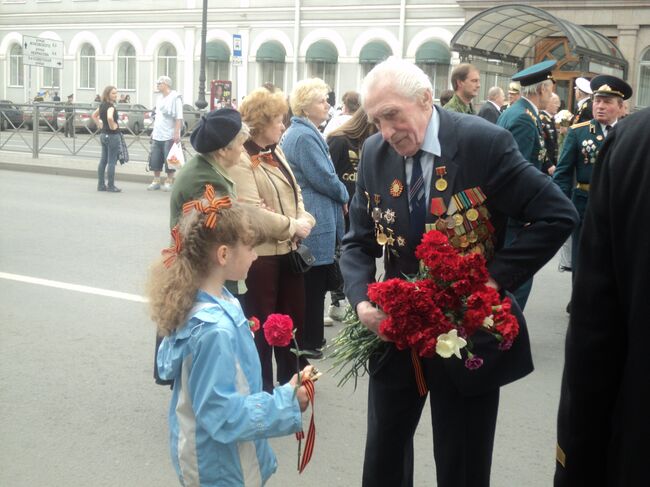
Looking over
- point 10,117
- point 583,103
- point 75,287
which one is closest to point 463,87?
point 583,103

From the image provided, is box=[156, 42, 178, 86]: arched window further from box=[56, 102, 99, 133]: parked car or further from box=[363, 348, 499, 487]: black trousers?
box=[363, 348, 499, 487]: black trousers

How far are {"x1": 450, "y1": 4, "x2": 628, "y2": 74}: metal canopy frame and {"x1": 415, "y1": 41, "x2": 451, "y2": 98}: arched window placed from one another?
10.8 metres

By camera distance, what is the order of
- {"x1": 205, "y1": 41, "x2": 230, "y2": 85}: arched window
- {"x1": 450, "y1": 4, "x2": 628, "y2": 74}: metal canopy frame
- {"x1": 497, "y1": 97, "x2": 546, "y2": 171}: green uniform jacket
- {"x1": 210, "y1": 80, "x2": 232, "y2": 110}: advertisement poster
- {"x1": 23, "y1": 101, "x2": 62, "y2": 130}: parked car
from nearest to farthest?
{"x1": 497, "y1": 97, "x2": 546, "y2": 171}: green uniform jacket
{"x1": 23, "y1": 101, "x2": 62, "y2": 130}: parked car
{"x1": 450, "y1": 4, "x2": 628, "y2": 74}: metal canopy frame
{"x1": 210, "y1": 80, "x2": 232, "y2": 110}: advertisement poster
{"x1": 205, "y1": 41, "x2": 230, "y2": 85}: arched window

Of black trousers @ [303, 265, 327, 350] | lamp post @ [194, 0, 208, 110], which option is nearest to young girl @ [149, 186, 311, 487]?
black trousers @ [303, 265, 327, 350]

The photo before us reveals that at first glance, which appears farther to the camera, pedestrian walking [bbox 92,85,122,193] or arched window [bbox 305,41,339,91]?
arched window [bbox 305,41,339,91]

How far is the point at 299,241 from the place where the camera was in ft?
18.5

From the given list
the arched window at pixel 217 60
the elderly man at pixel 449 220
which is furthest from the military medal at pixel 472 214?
the arched window at pixel 217 60

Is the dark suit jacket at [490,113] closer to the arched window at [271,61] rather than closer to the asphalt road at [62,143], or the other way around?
the asphalt road at [62,143]

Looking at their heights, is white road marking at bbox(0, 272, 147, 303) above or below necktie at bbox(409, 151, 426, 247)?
below

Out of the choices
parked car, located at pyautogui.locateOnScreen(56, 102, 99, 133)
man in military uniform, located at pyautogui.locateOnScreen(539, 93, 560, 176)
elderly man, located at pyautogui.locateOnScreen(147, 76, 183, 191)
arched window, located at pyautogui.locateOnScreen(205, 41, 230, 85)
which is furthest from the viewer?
arched window, located at pyautogui.locateOnScreen(205, 41, 230, 85)

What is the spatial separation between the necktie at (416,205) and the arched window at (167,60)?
43.2m

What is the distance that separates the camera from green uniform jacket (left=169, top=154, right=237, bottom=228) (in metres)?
4.48

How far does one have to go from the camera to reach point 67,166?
65.3ft

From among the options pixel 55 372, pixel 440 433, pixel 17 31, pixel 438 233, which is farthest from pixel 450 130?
pixel 17 31
